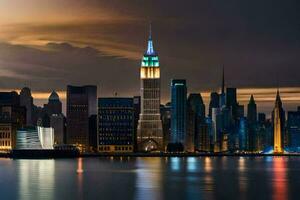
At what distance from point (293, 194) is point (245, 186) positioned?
1507 centimetres

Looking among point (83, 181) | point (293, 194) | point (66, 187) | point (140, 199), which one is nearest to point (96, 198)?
point (140, 199)

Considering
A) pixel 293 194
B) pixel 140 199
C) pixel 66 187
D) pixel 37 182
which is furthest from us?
pixel 37 182

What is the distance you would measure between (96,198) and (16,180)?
39.2 m

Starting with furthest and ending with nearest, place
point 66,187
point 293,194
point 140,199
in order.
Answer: point 66,187, point 293,194, point 140,199

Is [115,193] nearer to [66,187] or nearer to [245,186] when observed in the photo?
[66,187]

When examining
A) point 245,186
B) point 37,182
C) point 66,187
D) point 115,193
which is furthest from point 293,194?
point 37,182

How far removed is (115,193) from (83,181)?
25553mm

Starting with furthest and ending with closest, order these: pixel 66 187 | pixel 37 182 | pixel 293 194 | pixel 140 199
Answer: pixel 37 182 → pixel 66 187 → pixel 293 194 → pixel 140 199

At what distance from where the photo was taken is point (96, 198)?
100000 mm

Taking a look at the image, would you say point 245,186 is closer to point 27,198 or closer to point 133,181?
point 133,181

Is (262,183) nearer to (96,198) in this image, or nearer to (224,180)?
(224,180)

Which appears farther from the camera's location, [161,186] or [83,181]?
[83,181]

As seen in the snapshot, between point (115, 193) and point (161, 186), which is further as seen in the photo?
point (161, 186)

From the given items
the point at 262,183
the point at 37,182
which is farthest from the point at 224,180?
the point at 37,182
